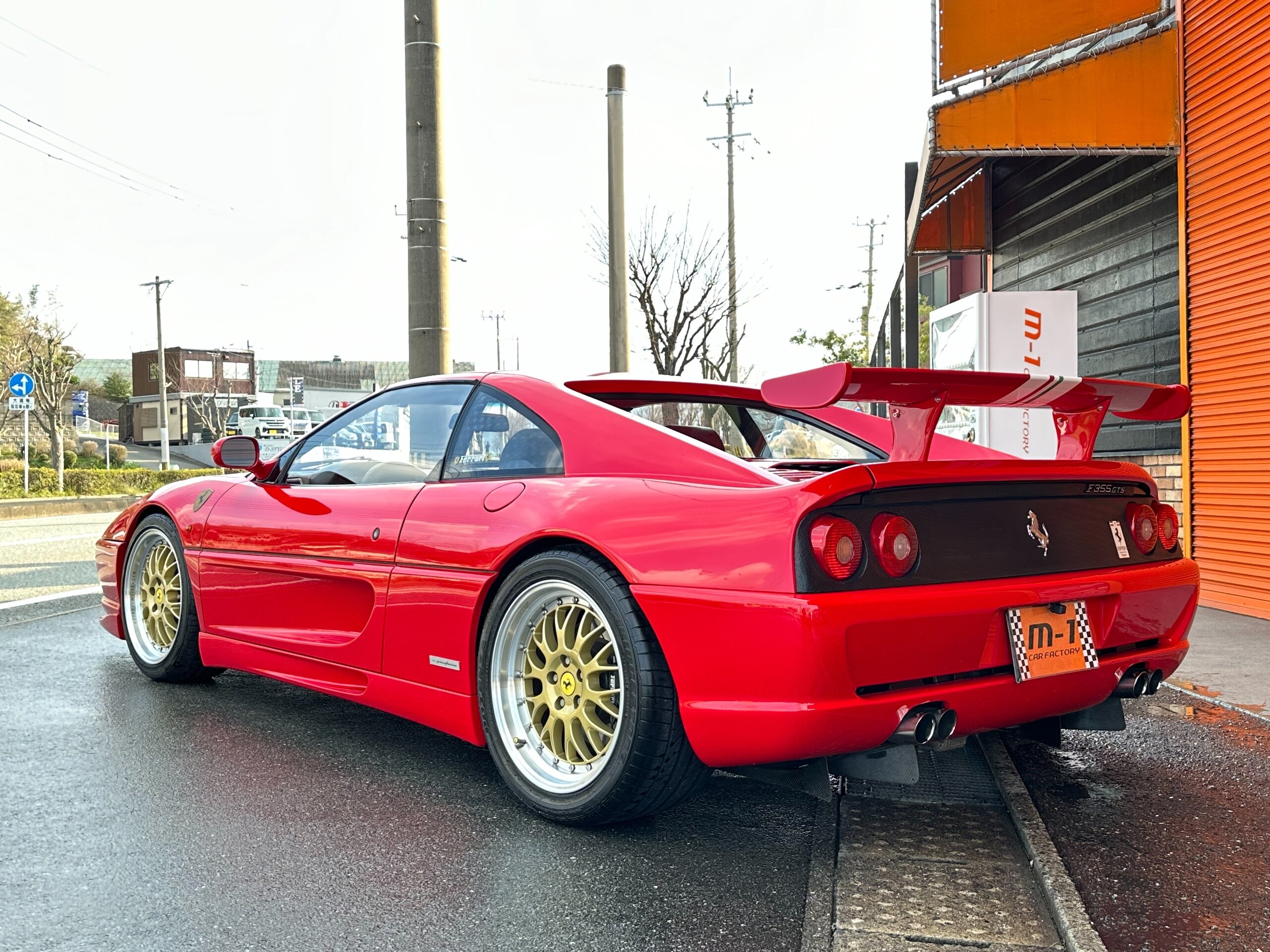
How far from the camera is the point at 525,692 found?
3250 mm

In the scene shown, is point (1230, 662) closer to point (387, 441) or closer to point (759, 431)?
point (759, 431)

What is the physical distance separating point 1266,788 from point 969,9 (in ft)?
22.8

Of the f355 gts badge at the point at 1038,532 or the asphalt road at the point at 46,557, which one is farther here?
the asphalt road at the point at 46,557

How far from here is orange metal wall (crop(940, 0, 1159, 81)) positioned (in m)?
8.45

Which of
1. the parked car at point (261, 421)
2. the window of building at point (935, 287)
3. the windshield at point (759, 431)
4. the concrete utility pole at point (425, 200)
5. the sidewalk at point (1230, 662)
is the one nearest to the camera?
the windshield at point (759, 431)

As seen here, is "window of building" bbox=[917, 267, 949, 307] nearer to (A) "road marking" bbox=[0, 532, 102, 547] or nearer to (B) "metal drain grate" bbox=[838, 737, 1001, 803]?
(A) "road marking" bbox=[0, 532, 102, 547]

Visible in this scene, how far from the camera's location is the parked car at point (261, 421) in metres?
49.2

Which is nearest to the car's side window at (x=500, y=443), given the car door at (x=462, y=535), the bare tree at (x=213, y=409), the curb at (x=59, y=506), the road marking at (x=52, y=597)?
the car door at (x=462, y=535)

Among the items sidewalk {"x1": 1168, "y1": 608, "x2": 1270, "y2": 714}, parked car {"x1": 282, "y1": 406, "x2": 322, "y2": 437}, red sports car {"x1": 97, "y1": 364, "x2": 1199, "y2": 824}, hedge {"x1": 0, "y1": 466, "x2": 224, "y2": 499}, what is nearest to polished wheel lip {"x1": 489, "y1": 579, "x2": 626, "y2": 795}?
red sports car {"x1": 97, "y1": 364, "x2": 1199, "y2": 824}

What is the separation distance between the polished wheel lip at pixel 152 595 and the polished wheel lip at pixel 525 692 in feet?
6.92

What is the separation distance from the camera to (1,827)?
10.2 feet

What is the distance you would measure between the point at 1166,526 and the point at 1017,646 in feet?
2.77

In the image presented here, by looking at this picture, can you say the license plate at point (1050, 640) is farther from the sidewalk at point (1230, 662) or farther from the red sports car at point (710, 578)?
the sidewalk at point (1230, 662)

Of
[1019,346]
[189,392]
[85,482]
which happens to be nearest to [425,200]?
[1019,346]
